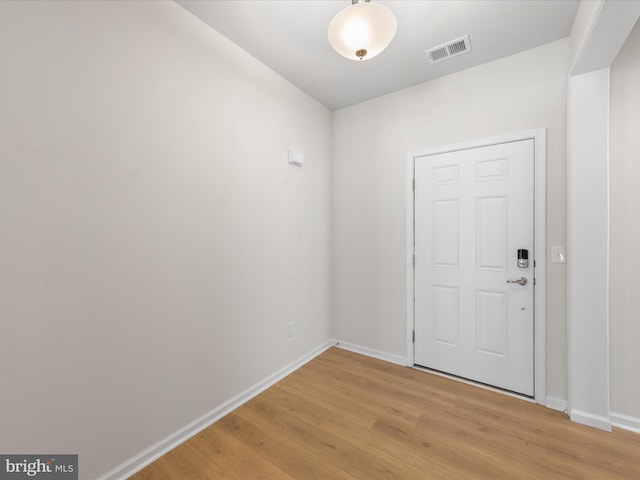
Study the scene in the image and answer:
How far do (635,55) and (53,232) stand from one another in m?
3.65

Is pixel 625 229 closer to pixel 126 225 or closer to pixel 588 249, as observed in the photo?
pixel 588 249

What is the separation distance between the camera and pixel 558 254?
6.79ft

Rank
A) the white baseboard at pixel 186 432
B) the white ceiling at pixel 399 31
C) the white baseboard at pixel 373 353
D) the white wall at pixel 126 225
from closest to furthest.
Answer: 1. the white wall at pixel 126 225
2. the white baseboard at pixel 186 432
3. the white ceiling at pixel 399 31
4. the white baseboard at pixel 373 353

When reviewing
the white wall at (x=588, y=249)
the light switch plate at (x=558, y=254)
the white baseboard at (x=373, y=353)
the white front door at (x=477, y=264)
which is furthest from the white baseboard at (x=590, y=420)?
the white baseboard at (x=373, y=353)

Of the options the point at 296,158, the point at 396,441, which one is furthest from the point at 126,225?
the point at 396,441

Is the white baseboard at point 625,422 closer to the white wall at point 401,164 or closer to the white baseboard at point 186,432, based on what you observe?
the white wall at point 401,164

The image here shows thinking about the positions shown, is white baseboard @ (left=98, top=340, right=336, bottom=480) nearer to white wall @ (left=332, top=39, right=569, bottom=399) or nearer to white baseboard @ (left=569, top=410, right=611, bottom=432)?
white wall @ (left=332, top=39, right=569, bottom=399)

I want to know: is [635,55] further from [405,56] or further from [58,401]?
[58,401]

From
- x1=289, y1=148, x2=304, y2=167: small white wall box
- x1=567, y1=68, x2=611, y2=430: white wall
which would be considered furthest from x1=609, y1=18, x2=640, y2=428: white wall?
x1=289, y1=148, x2=304, y2=167: small white wall box

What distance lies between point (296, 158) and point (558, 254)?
7.75ft

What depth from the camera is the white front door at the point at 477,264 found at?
2.20 m

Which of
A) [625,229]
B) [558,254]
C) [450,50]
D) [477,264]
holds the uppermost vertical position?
[450,50]

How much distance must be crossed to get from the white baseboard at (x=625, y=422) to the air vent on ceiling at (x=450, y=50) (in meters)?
2.91

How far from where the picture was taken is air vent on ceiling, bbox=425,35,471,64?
2.09m
